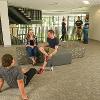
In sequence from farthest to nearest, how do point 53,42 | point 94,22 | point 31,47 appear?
point 94,22
point 31,47
point 53,42

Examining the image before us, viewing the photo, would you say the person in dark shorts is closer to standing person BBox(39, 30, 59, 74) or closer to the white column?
standing person BBox(39, 30, 59, 74)

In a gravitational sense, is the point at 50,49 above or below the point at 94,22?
below

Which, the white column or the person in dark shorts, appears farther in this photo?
the white column

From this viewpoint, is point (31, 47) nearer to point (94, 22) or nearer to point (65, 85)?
point (65, 85)

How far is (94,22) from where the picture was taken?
1484cm

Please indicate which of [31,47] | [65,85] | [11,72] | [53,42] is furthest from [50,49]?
[11,72]

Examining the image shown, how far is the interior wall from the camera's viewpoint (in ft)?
46.7

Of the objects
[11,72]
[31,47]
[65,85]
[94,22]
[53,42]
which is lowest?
[65,85]

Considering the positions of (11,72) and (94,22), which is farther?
(94,22)

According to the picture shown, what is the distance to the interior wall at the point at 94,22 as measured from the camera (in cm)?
1424

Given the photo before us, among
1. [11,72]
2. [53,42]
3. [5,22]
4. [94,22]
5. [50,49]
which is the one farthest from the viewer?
[94,22]

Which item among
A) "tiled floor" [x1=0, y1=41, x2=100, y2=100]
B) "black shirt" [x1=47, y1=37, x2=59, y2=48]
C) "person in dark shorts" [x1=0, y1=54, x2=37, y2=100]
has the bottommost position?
"tiled floor" [x1=0, y1=41, x2=100, y2=100]

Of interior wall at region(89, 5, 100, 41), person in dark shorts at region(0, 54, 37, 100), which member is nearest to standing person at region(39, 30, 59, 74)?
person in dark shorts at region(0, 54, 37, 100)

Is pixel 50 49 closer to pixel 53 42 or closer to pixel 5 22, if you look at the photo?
pixel 53 42
